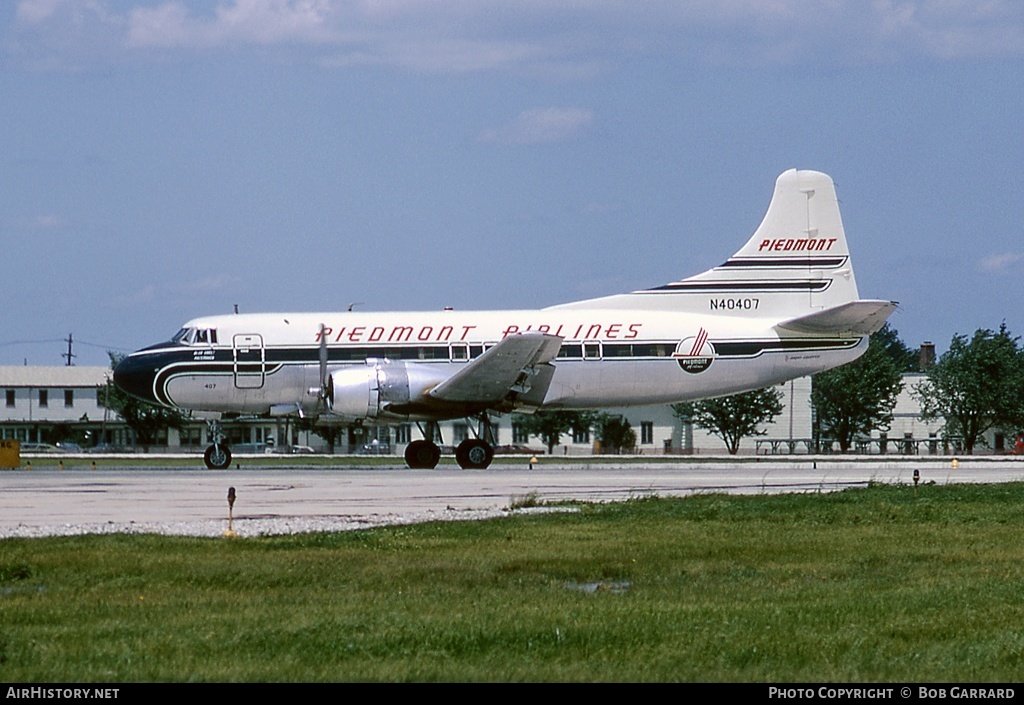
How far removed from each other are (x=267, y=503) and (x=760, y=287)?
21342 mm

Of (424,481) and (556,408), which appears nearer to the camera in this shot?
(424,481)

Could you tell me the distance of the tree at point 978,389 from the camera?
275 ft

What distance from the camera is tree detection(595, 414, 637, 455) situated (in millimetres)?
89750

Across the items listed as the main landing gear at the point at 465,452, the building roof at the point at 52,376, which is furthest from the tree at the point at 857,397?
the building roof at the point at 52,376

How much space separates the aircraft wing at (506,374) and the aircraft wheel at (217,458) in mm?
7444

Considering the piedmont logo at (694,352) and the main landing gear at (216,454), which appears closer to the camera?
the piedmont logo at (694,352)

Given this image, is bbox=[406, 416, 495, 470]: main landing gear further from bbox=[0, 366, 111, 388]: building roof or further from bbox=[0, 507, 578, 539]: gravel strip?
bbox=[0, 366, 111, 388]: building roof

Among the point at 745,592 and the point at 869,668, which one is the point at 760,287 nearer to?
the point at 745,592

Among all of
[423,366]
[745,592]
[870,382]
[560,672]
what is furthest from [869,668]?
[870,382]

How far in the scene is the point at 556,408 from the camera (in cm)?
4200

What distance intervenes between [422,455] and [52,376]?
84.1 metres

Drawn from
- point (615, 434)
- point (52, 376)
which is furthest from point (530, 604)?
point (52, 376)

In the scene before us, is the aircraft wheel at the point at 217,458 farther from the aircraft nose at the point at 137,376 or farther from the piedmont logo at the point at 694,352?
the piedmont logo at the point at 694,352

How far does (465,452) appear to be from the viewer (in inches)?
1626
